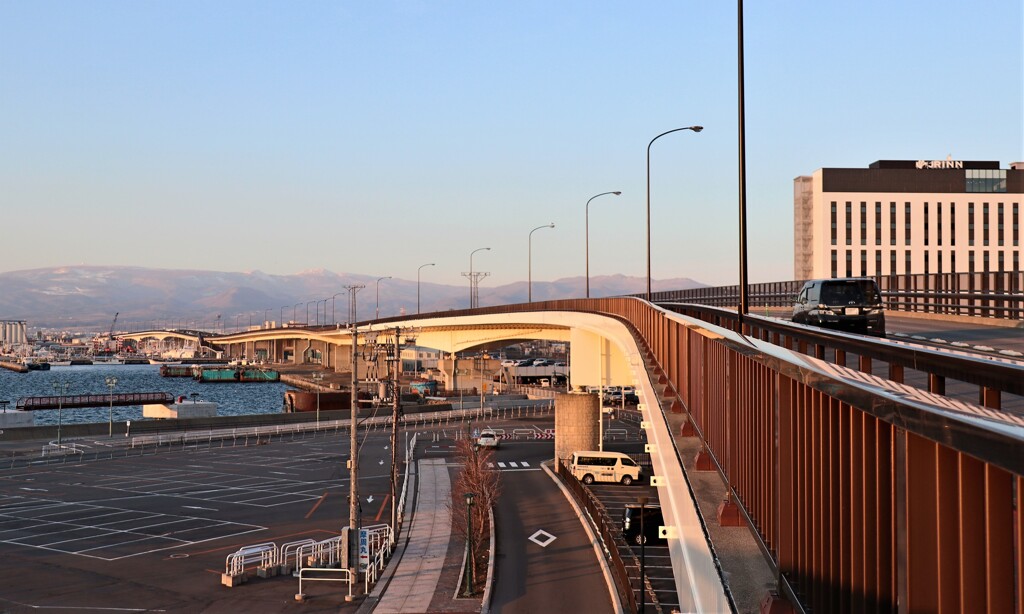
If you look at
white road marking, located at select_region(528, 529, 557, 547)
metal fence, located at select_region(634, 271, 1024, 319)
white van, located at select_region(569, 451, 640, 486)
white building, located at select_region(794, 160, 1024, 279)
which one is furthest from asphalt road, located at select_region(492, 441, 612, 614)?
white building, located at select_region(794, 160, 1024, 279)

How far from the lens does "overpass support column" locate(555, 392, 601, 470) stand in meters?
65.4

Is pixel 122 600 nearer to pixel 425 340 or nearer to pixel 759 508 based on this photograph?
Result: pixel 759 508

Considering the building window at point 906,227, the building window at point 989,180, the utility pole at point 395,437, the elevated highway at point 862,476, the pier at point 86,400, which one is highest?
the building window at point 989,180

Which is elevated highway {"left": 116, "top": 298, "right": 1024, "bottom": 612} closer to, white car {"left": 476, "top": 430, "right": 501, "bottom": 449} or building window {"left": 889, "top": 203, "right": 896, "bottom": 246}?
white car {"left": 476, "top": 430, "right": 501, "bottom": 449}

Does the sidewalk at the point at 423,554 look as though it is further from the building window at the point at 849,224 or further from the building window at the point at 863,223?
the building window at the point at 863,223

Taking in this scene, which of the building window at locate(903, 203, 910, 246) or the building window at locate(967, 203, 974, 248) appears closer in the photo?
the building window at locate(903, 203, 910, 246)

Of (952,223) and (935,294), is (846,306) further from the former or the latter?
(952,223)

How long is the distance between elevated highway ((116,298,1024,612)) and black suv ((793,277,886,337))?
13.6 metres

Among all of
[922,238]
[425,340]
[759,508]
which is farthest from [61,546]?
[922,238]

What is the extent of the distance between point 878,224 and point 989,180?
45.0 ft

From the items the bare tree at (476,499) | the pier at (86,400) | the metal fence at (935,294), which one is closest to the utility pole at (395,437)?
the bare tree at (476,499)

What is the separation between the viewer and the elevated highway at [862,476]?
327 centimetres

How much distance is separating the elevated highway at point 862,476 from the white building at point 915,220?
90763 millimetres

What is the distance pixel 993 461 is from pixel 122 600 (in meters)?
32.7
